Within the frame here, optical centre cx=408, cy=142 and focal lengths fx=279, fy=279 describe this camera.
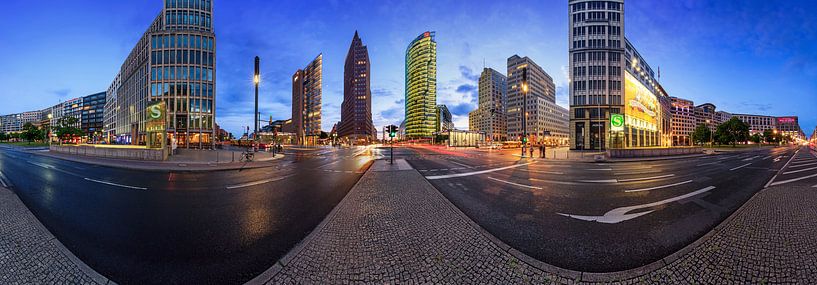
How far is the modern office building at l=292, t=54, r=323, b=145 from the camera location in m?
137

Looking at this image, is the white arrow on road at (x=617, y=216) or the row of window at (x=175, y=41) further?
the row of window at (x=175, y=41)

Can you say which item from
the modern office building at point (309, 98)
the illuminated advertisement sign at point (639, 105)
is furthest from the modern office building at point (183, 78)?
the illuminated advertisement sign at point (639, 105)

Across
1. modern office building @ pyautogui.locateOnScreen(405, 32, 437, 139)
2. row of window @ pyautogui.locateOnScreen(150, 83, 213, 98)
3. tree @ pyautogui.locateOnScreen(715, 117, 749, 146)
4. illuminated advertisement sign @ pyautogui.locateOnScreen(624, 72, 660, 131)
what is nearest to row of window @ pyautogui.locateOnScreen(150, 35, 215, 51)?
row of window @ pyautogui.locateOnScreen(150, 83, 213, 98)

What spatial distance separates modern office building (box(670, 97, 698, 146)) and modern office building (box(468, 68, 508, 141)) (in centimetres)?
8648

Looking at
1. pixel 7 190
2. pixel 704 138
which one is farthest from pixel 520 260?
pixel 704 138

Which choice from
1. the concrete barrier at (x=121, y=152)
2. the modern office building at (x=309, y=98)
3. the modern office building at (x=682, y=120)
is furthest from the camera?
the modern office building at (x=682, y=120)

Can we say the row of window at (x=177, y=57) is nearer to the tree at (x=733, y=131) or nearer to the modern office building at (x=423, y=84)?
the modern office building at (x=423, y=84)

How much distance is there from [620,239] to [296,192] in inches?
343

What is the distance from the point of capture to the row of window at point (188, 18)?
2336 inches

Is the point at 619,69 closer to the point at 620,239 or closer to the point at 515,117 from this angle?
the point at 620,239

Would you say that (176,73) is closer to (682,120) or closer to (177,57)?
(177,57)

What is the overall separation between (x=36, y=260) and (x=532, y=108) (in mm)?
148919

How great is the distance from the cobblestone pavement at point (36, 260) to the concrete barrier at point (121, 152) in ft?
69.2

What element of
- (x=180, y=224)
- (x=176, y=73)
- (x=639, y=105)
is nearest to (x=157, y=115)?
(x=180, y=224)
